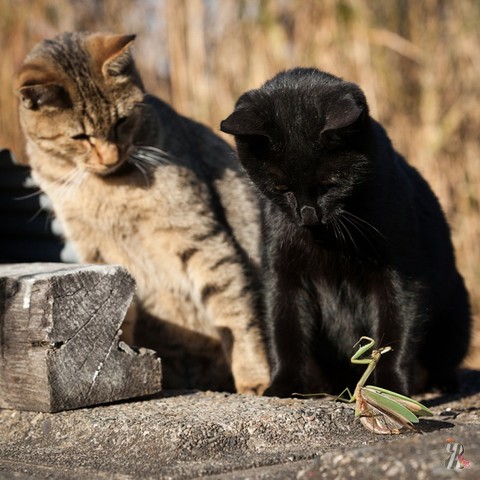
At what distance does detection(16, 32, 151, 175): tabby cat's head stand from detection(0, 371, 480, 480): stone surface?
1.14m

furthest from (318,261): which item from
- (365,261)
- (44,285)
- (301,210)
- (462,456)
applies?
(462,456)

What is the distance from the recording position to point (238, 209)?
366cm

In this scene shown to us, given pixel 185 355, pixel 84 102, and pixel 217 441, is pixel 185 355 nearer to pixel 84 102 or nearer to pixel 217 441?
pixel 84 102

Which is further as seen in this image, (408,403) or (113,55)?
(113,55)

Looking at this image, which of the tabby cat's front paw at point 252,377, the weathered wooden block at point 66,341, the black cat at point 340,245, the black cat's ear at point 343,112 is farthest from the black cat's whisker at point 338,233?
the tabby cat's front paw at point 252,377

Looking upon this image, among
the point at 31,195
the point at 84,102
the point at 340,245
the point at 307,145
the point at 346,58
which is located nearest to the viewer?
the point at 307,145

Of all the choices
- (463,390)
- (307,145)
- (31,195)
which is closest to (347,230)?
(307,145)

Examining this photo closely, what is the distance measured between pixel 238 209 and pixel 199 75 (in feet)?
6.24

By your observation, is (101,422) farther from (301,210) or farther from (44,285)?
(301,210)

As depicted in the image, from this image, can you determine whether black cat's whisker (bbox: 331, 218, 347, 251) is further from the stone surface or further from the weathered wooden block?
the weathered wooden block

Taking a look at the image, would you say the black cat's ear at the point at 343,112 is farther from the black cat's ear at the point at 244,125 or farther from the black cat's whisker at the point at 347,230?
the black cat's whisker at the point at 347,230

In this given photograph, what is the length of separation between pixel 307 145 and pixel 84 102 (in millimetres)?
1299

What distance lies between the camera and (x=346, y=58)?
17.1 feet

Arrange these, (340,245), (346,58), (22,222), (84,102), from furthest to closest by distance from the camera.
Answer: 1. (346,58)
2. (22,222)
3. (84,102)
4. (340,245)
